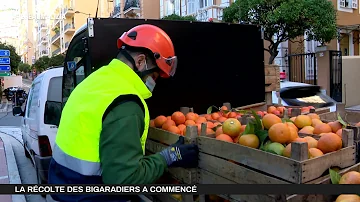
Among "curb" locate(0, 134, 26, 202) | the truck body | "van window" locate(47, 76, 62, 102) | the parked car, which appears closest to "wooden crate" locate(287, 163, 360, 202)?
the truck body

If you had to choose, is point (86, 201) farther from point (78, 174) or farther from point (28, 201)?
point (28, 201)

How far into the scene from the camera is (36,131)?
20.2 ft

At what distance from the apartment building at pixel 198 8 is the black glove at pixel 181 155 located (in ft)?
44.0

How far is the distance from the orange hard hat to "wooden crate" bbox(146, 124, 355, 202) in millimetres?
607

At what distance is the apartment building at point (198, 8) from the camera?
18.8m

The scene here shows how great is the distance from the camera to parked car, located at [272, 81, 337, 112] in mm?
6219

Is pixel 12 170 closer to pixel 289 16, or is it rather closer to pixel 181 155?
pixel 181 155

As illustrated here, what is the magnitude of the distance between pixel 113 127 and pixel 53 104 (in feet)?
14.4

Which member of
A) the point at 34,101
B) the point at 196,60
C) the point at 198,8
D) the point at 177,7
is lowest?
the point at 34,101

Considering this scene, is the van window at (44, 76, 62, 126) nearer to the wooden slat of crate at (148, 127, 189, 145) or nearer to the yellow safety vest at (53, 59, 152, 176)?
the wooden slat of crate at (148, 127, 189, 145)

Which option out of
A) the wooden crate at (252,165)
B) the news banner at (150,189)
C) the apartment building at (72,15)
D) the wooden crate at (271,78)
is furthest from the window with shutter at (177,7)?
the apartment building at (72,15)

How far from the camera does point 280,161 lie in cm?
204

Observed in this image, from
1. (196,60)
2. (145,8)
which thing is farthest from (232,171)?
(145,8)

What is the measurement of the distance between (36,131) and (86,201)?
14.9 ft
